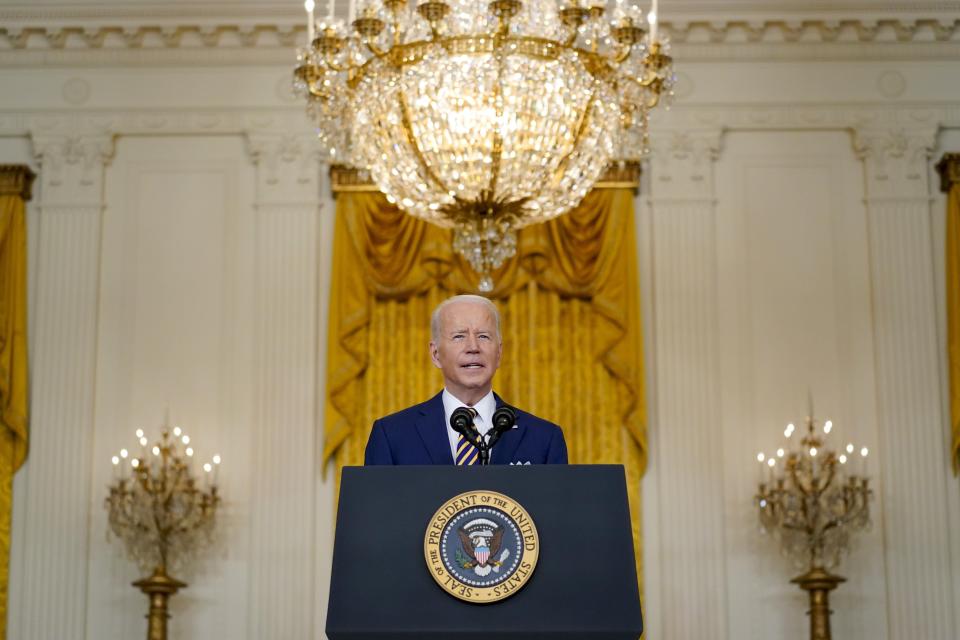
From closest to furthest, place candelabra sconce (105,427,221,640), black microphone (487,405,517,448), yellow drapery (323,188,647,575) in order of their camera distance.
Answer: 1. black microphone (487,405,517,448)
2. candelabra sconce (105,427,221,640)
3. yellow drapery (323,188,647,575)

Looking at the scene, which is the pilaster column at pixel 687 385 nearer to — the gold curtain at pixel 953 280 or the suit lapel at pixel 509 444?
the gold curtain at pixel 953 280

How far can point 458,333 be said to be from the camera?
429cm

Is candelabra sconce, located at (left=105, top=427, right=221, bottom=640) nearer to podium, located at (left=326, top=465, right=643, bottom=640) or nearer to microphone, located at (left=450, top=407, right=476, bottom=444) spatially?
microphone, located at (left=450, top=407, right=476, bottom=444)

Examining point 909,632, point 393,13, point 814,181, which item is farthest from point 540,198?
point 909,632

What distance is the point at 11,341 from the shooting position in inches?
393

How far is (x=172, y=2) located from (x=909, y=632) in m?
6.64

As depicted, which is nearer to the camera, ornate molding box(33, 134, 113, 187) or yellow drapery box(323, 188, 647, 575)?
yellow drapery box(323, 188, 647, 575)

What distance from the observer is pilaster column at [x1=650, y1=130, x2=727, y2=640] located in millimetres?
9578

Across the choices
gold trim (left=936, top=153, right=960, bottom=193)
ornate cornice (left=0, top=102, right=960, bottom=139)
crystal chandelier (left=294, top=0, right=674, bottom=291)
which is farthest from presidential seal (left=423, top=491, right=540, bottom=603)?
gold trim (left=936, top=153, right=960, bottom=193)

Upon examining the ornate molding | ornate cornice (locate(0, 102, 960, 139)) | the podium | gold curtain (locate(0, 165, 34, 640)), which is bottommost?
the podium

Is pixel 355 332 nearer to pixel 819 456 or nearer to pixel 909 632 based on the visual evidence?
pixel 819 456

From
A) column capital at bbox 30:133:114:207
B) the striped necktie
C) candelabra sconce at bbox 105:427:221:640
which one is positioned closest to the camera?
the striped necktie

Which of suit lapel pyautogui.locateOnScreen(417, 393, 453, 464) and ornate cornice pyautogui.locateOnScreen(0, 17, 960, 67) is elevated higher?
ornate cornice pyautogui.locateOnScreen(0, 17, 960, 67)

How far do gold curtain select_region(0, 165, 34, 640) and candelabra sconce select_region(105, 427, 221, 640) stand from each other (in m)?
0.71
